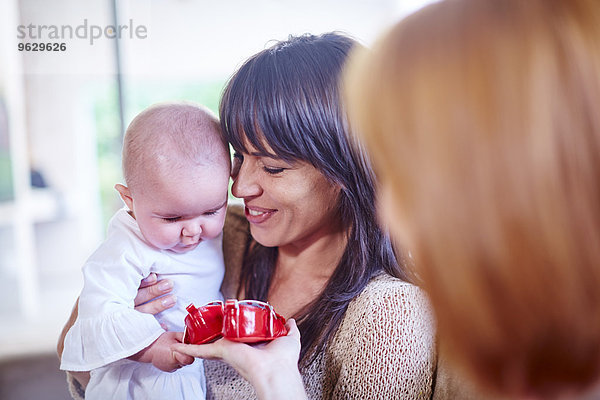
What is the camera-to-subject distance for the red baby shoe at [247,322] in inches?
25.5

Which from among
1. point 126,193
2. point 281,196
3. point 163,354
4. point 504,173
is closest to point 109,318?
point 163,354

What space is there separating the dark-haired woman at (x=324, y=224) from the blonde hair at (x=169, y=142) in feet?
0.15

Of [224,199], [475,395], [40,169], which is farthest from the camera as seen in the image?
[40,169]

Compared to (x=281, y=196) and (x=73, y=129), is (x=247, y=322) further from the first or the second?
(x=73, y=129)

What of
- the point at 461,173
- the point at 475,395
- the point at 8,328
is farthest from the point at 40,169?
the point at 461,173

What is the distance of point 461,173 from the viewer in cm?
41

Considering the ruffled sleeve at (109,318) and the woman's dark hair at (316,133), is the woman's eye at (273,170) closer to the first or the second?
the woman's dark hair at (316,133)

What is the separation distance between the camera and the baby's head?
78cm

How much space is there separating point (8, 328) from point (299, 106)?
153 centimetres

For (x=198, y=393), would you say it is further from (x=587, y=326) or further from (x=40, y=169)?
(x=40, y=169)

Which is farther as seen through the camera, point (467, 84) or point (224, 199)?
point (224, 199)

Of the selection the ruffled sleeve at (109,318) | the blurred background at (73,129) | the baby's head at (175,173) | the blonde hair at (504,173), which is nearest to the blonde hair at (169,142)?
the baby's head at (175,173)

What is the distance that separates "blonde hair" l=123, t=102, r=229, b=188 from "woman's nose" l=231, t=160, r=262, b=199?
5 centimetres

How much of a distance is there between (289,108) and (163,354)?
40 centimetres
